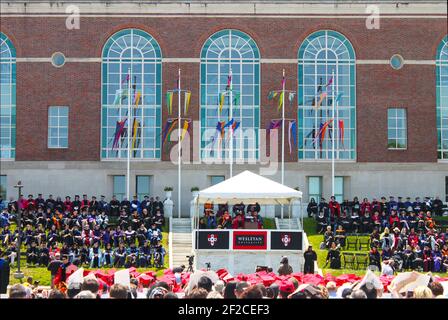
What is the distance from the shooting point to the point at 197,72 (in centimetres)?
4891

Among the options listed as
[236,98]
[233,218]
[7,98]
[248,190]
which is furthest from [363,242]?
[7,98]

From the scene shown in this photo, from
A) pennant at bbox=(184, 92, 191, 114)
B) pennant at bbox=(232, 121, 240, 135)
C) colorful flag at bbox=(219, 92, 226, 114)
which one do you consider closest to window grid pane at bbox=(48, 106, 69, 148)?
pennant at bbox=(184, 92, 191, 114)

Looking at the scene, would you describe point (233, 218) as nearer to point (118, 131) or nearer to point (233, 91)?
point (118, 131)

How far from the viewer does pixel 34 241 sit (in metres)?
34.9

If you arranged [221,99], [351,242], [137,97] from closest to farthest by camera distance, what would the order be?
[351,242], [137,97], [221,99]

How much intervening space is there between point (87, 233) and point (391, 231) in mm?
13866

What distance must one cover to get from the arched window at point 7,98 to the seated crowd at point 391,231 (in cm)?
1786

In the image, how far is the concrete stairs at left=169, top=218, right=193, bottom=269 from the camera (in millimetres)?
36312

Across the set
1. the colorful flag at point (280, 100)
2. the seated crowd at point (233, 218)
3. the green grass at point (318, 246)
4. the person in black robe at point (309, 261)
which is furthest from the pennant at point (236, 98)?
the person in black robe at point (309, 261)

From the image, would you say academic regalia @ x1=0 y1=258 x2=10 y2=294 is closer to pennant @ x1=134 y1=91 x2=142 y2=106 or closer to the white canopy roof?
the white canopy roof

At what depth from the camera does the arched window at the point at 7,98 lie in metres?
48.8

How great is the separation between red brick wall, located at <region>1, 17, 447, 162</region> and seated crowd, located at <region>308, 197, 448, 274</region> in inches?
233
